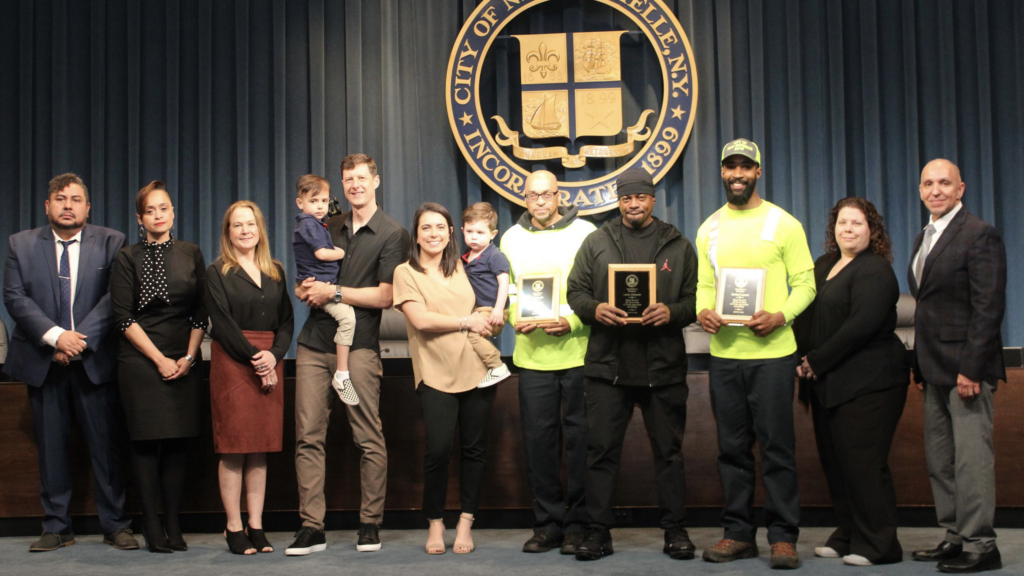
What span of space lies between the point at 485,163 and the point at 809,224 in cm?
216

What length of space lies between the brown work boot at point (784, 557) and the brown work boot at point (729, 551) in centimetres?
13

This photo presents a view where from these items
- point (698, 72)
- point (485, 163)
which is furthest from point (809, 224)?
point (485, 163)

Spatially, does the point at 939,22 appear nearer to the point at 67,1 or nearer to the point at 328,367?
the point at 328,367

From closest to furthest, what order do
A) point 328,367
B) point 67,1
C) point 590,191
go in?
point 328,367 < point 590,191 < point 67,1

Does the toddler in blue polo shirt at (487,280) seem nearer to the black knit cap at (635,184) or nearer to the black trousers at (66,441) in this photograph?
the black knit cap at (635,184)

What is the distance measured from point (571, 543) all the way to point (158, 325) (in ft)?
6.56

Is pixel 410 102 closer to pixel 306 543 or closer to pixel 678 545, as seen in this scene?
pixel 306 543

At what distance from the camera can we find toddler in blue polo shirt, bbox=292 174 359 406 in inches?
144

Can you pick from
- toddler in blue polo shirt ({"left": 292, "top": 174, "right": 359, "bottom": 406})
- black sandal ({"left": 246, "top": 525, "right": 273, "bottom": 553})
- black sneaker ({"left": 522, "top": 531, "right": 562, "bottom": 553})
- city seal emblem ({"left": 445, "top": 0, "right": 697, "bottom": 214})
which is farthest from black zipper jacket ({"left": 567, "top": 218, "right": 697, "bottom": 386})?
city seal emblem ({"left": 445, "top": 0, "right": 697, "bottom": 214})

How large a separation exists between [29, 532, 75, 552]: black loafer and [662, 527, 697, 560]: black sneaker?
2.65m

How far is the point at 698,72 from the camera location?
5.73 meters

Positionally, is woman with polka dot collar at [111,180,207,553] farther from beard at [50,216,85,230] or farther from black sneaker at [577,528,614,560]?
black sneaker at [577,528,614,560]

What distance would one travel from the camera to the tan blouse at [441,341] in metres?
3.58

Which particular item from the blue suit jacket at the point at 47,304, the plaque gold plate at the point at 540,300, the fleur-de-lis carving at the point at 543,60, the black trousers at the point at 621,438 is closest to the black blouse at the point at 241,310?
the blue suit jacket at the point at 47,304
